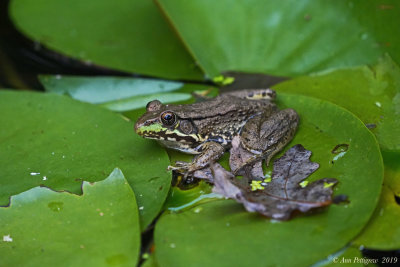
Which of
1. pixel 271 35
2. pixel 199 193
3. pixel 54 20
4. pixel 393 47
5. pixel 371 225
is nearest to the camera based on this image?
pixel 371 225

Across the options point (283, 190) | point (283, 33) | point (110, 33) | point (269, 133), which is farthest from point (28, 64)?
point (283, 190)

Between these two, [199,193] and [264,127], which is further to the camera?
[264,127]

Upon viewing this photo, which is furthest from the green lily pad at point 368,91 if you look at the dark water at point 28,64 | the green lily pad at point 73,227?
the dark water at point 28,64

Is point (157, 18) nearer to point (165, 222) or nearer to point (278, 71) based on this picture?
point (278, 71)

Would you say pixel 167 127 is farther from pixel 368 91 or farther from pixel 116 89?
pixel 368 91

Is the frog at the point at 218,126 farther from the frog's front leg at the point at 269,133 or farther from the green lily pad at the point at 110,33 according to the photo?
the green lily pad at the point at 110,33

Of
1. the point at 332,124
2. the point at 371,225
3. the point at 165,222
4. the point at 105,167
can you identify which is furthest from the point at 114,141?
the point at 371,225
